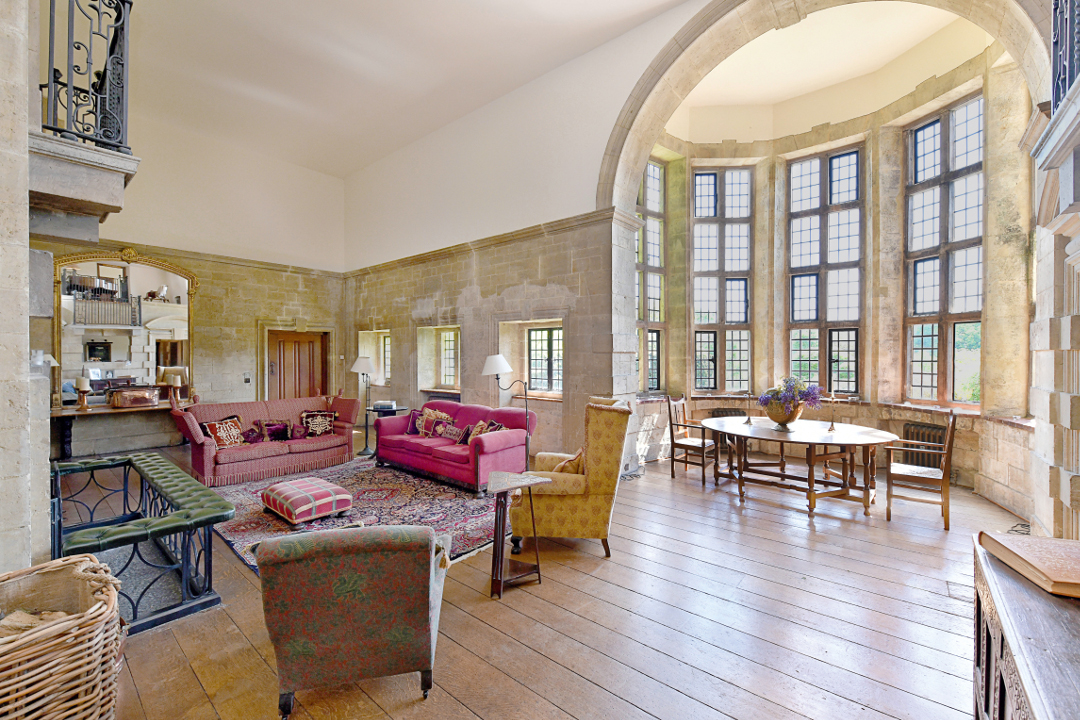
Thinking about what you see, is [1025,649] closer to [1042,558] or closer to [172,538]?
[1042,558]

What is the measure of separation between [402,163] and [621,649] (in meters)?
9.06

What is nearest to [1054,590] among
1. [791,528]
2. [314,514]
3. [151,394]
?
[791,528]

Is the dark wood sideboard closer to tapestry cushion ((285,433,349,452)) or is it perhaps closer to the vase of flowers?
the vase of flowers

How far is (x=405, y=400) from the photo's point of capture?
355 inches

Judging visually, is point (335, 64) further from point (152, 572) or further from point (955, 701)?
point (955, 701)

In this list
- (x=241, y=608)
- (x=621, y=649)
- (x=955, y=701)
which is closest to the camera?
(x=955, y=701)

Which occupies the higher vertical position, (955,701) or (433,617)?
(433,617)

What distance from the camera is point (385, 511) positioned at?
461 cm

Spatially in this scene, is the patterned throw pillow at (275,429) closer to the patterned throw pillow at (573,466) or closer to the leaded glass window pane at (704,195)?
the patterned throw pillow at (573,466)

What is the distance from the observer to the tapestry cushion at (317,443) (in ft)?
20.1

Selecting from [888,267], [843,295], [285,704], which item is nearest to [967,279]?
[888,267]

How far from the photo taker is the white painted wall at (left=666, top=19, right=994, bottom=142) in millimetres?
5738

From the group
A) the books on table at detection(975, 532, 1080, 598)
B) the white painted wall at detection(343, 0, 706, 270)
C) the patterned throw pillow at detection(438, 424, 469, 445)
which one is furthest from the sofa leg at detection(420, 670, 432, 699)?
the white painted wall at detection(343, 0, 706, 270)

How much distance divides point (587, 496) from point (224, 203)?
9090mm
